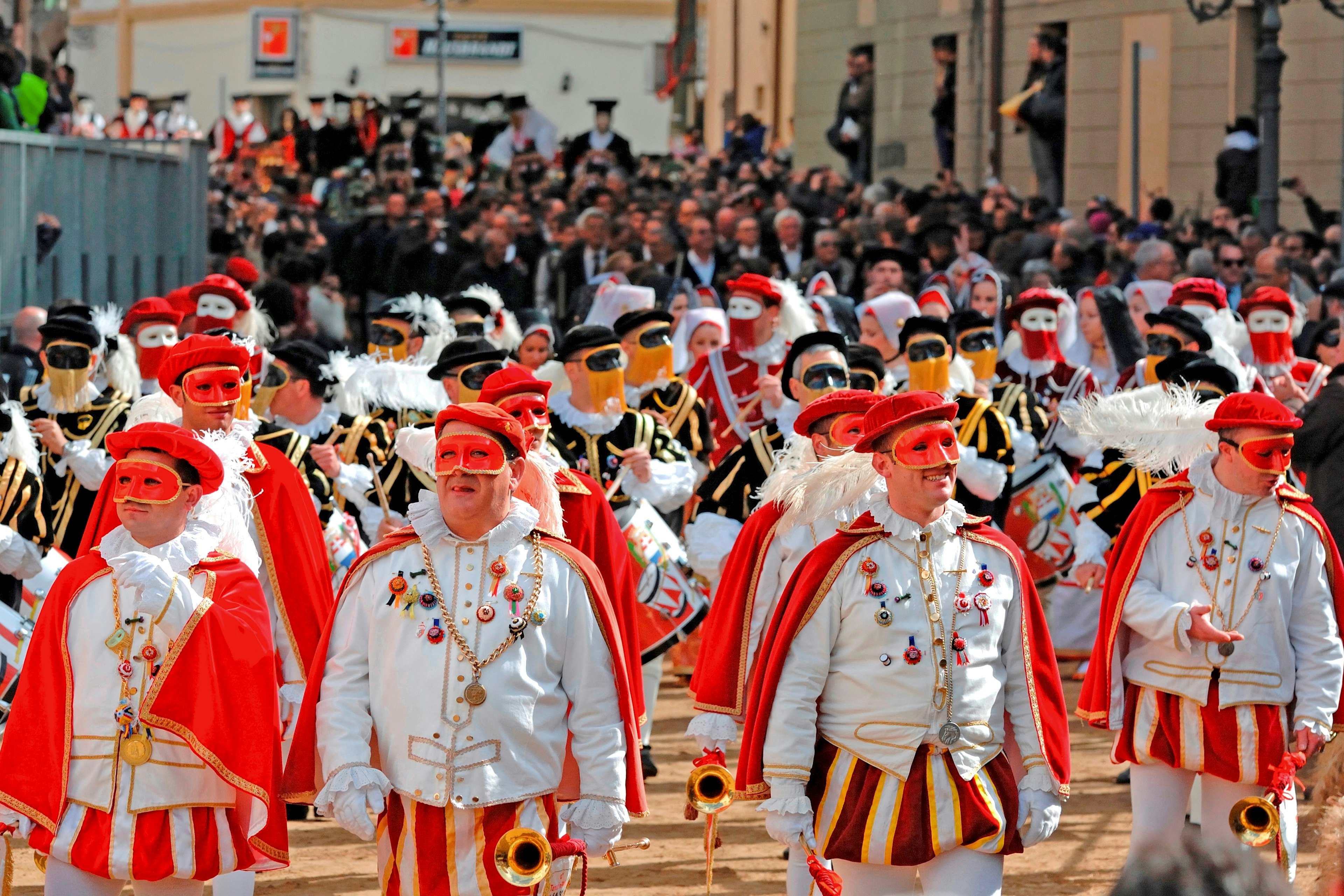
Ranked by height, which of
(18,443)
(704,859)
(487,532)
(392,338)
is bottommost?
(704,859)

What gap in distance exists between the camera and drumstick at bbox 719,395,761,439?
437 inches

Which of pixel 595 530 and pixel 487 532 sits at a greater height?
pixel 487 532

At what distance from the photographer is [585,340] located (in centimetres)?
901

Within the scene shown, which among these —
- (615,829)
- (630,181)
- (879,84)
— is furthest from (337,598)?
(879,84)

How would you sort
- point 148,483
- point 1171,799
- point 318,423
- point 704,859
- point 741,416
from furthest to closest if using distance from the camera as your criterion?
point 741,416 → point 318,423 → point 704,859 → point 1171,799 → point 148,483

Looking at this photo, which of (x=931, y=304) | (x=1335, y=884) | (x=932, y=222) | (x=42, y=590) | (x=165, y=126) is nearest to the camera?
(x=1335, y=884)

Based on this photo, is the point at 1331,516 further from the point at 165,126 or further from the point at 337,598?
the point at 165,126

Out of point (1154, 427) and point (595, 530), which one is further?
point (595, 530)

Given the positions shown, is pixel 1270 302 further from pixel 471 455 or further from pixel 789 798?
pixel 471 455

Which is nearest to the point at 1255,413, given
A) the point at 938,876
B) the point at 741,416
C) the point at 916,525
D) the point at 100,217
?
the point at 916,525

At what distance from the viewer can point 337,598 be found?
17.6 ft

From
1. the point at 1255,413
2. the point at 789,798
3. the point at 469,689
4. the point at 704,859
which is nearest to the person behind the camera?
the point at 469,689

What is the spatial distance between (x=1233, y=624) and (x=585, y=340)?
3239 mm

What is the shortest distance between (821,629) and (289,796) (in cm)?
135
